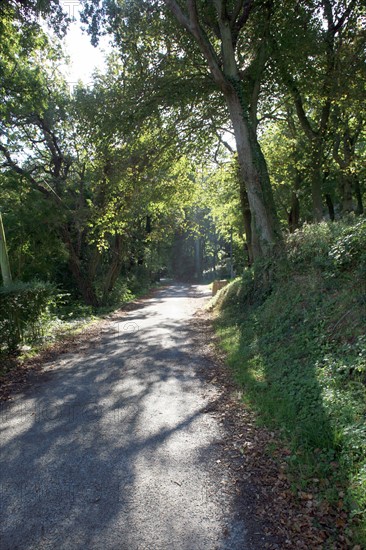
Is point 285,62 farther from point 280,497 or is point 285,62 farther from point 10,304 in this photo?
point 280,497

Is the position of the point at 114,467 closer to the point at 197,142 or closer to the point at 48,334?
the point at 48,334

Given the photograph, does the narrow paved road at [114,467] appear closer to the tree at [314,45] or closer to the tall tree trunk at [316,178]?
the tree at [314,45]

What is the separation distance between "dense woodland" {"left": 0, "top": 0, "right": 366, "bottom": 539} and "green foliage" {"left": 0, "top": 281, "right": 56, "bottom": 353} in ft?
0.15

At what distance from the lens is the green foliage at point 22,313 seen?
8109 millimetres

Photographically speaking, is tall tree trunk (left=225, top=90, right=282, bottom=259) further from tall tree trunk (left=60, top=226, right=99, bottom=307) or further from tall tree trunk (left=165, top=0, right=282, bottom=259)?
tall tree trunk (left=60, top=226, right=99, bottom=307)

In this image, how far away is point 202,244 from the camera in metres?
72.4

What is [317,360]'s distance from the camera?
16.8ft

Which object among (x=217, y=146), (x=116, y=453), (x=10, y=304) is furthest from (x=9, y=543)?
(x=217, y=146)

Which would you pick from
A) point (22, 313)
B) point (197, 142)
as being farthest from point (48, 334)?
point (197, 142)

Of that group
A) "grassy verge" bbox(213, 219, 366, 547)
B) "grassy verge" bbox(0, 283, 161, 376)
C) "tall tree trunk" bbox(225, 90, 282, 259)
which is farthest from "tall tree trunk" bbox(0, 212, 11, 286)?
"tall tree trunk" bbox(225, 90, 282, 259)

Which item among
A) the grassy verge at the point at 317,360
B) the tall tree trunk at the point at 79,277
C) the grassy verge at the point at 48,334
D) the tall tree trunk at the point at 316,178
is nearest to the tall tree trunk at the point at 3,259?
the grassy verge at the point at 48,334

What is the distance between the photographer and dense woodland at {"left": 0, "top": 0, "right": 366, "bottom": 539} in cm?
805

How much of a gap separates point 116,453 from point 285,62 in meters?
12.3

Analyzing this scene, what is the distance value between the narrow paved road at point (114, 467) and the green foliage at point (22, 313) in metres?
1.89
